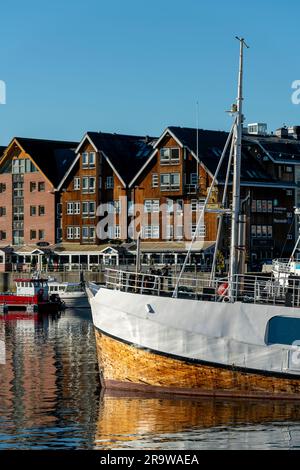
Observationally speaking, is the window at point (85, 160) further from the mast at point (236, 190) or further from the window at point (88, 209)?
the mast at point (236, 190)

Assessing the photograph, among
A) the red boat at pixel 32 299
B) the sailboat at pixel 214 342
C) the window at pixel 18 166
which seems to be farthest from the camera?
the window at pixel 18 166

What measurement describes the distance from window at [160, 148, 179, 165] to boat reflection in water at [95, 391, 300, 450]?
64678 millimetres

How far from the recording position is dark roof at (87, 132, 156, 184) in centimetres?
11031

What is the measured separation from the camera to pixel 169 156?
102 m

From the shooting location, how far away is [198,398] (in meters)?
37.4

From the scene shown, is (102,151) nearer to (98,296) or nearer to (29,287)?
(29,287)

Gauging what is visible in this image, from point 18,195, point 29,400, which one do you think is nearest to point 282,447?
point 29,400

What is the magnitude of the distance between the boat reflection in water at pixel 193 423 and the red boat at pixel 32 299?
53.1 metres

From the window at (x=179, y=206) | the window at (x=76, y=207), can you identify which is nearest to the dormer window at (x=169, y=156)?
the window at (x=179, y=206)

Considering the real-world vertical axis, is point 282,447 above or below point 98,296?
below

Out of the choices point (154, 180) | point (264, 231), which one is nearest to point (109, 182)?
point (154, 180)

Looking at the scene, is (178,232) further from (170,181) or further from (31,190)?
(31,190)

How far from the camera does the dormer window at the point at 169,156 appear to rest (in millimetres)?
102062

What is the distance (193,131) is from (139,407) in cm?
7019
